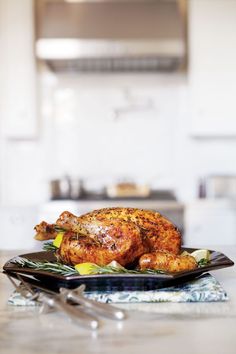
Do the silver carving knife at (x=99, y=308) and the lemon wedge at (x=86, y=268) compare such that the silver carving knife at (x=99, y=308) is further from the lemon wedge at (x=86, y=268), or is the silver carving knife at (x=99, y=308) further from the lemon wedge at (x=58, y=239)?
the lemon wedge at (x=58, y=239)

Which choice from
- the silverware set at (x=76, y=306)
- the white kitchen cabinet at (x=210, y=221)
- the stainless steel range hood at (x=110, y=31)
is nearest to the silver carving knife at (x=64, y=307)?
the silverware set at (x=76, y=306)

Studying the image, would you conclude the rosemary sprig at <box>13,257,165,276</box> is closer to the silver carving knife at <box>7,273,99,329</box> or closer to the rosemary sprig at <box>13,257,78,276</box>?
the rosemary sprig at <box>13,257,78,276</box>

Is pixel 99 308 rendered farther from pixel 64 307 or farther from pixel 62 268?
pixel 62 268

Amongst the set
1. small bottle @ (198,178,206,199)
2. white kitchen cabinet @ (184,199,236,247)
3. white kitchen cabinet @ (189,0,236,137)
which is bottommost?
white kitchen cabinet @ (184,199,236,247)

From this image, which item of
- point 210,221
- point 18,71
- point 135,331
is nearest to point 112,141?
point 18,71

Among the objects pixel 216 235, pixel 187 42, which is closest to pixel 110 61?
pixel 187 42

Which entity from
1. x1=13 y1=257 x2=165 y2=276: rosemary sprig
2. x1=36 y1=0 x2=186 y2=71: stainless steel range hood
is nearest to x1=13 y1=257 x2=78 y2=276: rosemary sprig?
x1=13 y1=257 x2=165 y2=276: rosemary sprig
